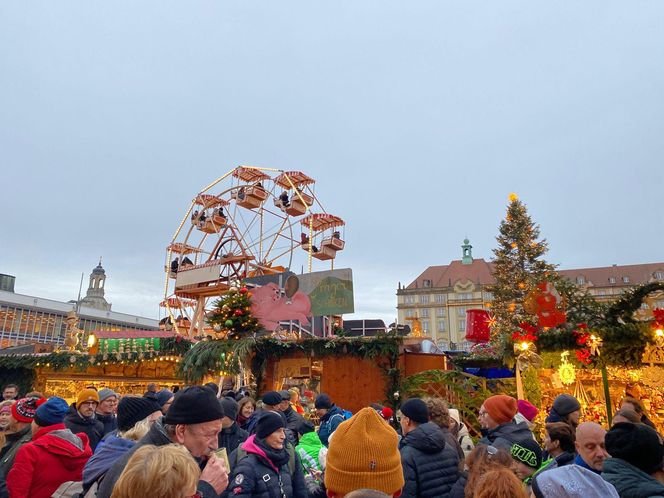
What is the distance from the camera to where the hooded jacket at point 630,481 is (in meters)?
1.99

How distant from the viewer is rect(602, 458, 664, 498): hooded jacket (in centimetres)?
199

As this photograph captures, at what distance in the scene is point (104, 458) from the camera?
234cm

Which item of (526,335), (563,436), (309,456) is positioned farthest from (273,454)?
(526,335)

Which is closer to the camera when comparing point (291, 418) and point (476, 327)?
point (291, 418)

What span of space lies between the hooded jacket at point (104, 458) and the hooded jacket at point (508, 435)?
252cm

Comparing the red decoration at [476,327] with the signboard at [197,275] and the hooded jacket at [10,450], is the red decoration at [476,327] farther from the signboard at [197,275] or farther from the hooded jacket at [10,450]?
the signboard at [197,275]

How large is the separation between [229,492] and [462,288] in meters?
68.4

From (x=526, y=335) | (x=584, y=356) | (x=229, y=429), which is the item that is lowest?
(x=229, y=429)

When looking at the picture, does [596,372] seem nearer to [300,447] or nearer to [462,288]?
[300,447]

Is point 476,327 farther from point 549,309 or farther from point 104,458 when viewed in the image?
point 104,458

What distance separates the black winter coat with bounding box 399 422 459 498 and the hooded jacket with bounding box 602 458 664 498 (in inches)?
39.9

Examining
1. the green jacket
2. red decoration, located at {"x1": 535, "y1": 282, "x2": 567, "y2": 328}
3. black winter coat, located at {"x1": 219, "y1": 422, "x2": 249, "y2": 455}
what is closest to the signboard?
red decoration, located at {"x1": 535, "y1": 282, "x2": 567, "y2": 328}

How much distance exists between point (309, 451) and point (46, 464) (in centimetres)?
190

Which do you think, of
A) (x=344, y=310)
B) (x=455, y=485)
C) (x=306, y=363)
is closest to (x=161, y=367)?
(x=306, y=363)
